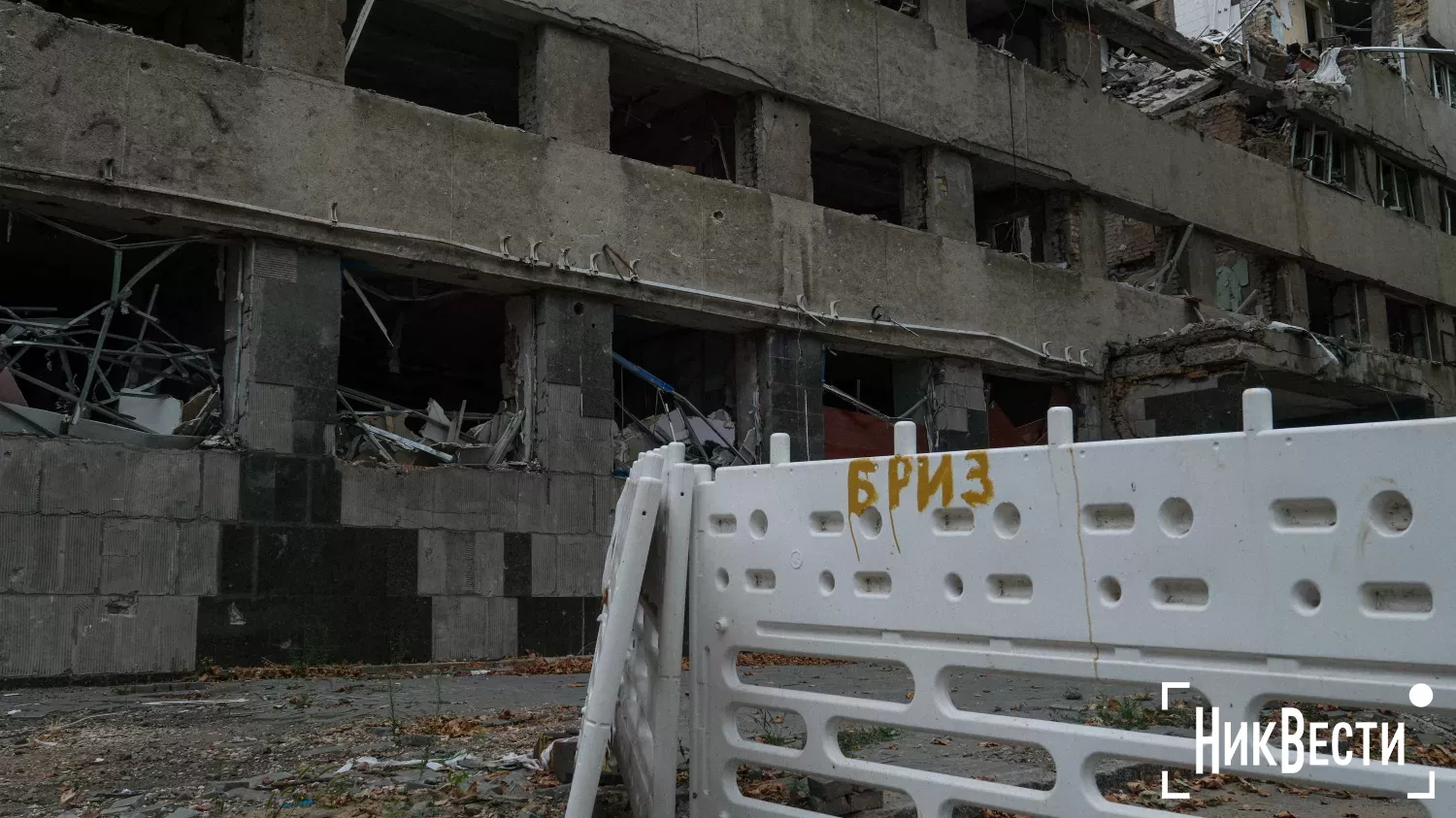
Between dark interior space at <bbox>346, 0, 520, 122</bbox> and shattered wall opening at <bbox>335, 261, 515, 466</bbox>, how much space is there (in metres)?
1.99

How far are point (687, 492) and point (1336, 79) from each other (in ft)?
67.4

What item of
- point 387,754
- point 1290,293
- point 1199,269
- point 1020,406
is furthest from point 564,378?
point 1290,293

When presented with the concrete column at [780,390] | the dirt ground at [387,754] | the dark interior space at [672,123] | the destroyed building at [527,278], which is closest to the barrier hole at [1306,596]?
the dirt ground at [387,754]

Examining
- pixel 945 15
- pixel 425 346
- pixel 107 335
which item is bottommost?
pixel 107 335

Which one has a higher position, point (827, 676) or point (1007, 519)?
point (1007, 519)

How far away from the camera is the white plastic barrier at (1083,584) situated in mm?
2830

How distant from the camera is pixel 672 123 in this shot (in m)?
14.5

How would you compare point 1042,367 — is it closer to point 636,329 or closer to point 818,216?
point 818,216

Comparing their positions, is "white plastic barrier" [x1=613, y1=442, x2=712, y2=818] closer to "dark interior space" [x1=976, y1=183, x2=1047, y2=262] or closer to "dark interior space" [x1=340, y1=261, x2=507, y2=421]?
"dark interior space" [x1=340, y1=261, x2=507, y2=421]

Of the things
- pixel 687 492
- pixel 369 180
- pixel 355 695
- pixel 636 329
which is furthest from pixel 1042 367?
pixel 687 492

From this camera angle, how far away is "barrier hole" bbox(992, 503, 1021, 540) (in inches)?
141

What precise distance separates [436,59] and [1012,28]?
859cm

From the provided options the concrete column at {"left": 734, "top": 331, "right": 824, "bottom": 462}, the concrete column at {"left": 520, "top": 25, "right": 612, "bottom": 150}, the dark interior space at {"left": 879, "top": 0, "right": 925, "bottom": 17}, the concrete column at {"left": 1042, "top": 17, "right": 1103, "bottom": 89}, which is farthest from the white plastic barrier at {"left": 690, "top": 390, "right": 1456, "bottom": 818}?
the concrete column at {"left": 1042, "top": 17, "right": 1103, "bottom": 89}

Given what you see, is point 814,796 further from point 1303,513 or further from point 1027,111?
point 1027,111
